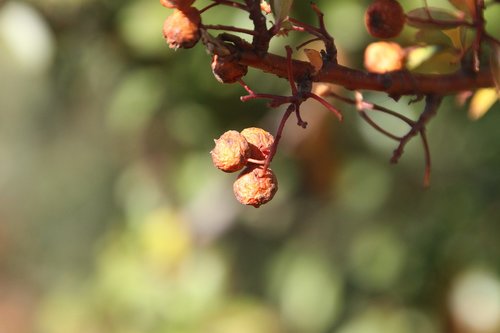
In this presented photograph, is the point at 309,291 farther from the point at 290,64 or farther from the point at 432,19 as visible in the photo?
the point at 290,64

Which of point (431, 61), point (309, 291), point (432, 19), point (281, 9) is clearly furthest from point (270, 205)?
point (281, 9)

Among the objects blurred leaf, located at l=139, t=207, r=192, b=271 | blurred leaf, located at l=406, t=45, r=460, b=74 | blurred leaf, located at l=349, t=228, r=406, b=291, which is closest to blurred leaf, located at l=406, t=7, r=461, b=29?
blurred leaf, located at l=406, t=45, r=460, b=74

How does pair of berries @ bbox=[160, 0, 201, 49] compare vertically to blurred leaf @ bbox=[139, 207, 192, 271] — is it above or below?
above

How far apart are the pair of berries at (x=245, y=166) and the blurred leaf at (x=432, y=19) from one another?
214 millimetres

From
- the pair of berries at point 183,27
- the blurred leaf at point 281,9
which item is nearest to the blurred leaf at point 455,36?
the blurred leaf at point 281,9

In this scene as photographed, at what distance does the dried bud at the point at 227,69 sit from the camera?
67 centimetres

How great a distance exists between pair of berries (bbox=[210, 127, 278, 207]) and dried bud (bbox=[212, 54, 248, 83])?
0.19ft

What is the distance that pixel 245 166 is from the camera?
746 mm

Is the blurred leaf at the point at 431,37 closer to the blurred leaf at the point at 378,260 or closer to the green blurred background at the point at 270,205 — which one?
the green blurred background at the point at 270,205

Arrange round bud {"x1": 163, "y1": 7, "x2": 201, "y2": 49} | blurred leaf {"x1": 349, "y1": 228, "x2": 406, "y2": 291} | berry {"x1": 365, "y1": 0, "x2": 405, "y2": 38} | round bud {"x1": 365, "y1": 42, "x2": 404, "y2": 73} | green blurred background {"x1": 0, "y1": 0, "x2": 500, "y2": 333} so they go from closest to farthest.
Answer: round bud {"x1": 163, "y1": 7, "x2": 201, "y2": 49} < berry {"x1": 365, "y1": 0, "x2": 405, "y2": 38} < round bud {"x1": 365, "y1": 42, "x2": 404, "y2": 73} < green blurred background {"x1": 0, "y1": 0, "x2": 500, "y2": 333} < blurred leaf {"x1": 349, "y1": 228, "x2": 406, "y2": 291}

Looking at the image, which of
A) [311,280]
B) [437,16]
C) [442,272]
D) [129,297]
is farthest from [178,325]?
[437,16]

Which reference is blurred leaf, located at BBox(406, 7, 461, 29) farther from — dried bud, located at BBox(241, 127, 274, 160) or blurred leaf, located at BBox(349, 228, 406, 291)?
blurred leaf, located at BBox(349, 228, 406, 291)

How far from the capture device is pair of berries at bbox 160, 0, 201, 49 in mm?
656

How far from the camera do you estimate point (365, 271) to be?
2.07 meters
